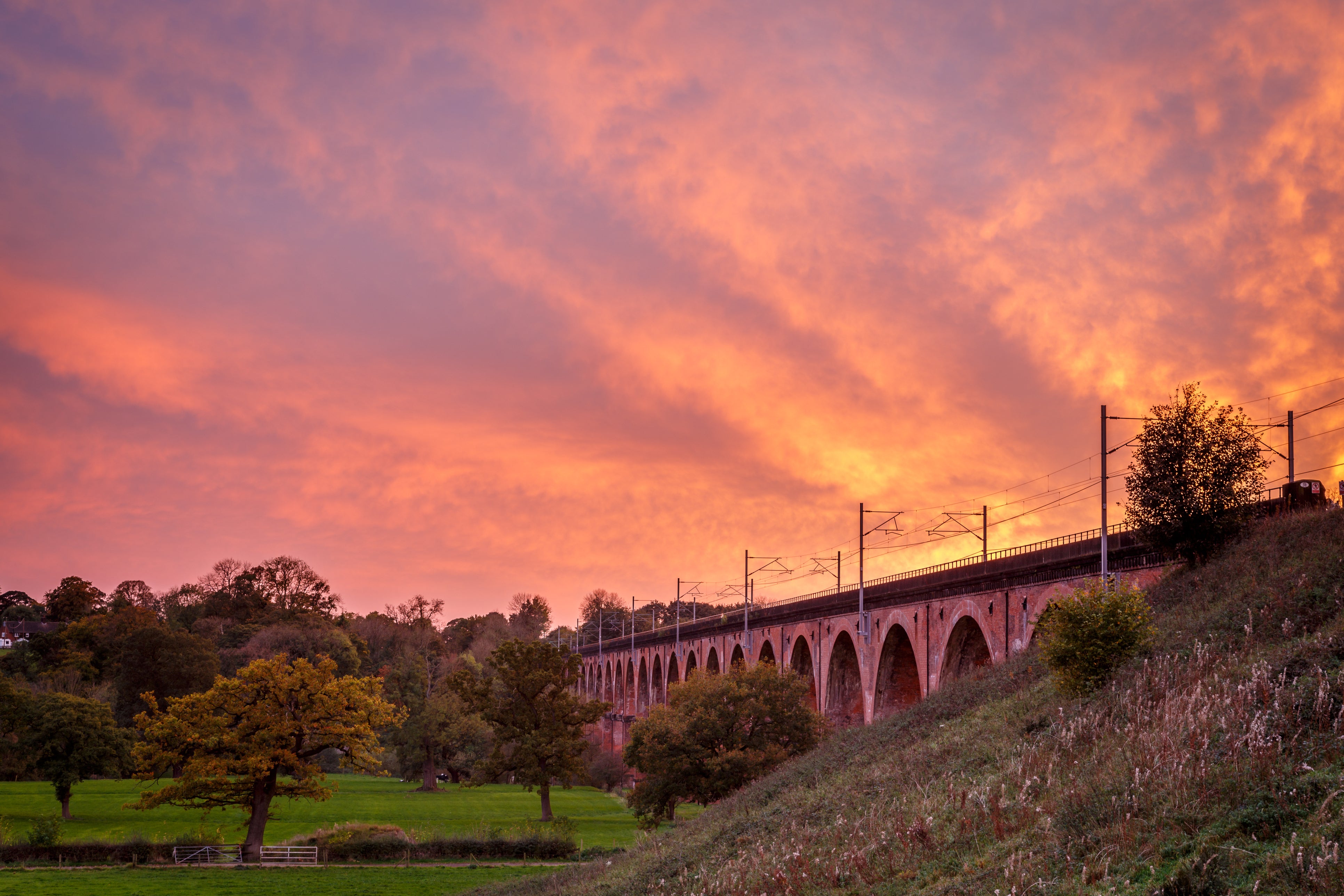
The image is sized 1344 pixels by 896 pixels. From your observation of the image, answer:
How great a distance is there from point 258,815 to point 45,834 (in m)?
7.91

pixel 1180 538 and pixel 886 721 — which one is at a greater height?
pixel 1180 538

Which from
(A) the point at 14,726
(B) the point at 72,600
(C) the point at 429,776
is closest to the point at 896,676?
(C) the point at 429,776

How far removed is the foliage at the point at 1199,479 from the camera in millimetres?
24844

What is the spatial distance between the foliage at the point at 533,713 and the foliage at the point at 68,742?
20.5 m

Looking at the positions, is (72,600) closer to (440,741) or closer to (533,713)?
(440,741)

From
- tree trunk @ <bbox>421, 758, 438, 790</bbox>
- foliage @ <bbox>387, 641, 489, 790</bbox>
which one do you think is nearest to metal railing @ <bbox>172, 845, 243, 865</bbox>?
foliage @ <bbox>387, 641, 489, 790</bbox>

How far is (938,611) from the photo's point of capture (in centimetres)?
3769

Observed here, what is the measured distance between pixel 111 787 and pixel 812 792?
74528 millimetres

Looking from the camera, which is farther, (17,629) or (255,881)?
(17,629)

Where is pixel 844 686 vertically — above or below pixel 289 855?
above

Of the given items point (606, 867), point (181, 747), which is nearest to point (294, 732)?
point (181, 747)

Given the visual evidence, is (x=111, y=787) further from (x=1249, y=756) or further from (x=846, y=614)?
(x=1249, y=756)

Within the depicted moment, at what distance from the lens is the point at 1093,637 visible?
17.7 m

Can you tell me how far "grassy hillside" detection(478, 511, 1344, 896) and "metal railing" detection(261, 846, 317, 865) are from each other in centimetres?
2135
